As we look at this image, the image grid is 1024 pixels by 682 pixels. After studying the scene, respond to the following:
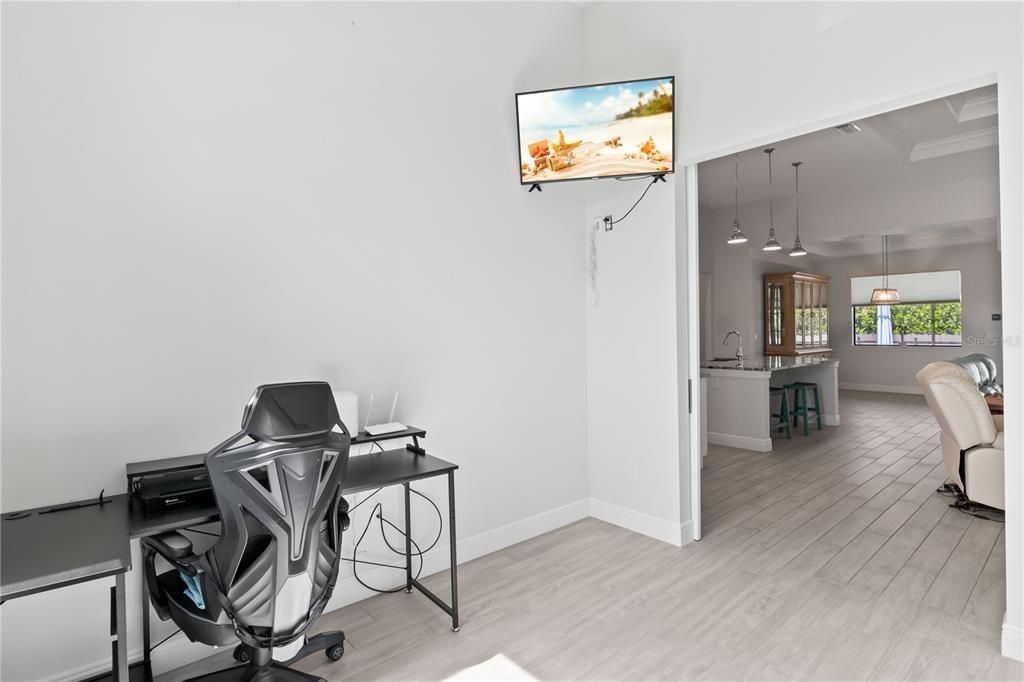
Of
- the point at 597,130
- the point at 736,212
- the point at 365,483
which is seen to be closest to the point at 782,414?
the point at 736,212

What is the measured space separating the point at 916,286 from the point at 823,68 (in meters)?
10.6

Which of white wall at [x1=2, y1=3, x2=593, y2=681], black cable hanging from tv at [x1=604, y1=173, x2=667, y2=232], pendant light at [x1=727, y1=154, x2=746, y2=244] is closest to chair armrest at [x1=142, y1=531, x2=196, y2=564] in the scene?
white wall at [x1=2, y1=3, x2=593, y2=681]

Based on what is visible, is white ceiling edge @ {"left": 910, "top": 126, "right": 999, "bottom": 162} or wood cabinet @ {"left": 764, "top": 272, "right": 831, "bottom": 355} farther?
wood cabinet @ {"left": 764, "top": 272, "right": 831, "bottom": 355}

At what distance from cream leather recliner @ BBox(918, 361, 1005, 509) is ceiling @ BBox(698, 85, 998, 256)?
208 centimetres

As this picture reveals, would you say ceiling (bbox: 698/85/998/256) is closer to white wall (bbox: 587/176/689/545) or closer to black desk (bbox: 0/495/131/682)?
white wall (bbox: 587/176/689/545)

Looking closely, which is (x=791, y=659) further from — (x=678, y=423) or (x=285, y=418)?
(x=285, y=418)

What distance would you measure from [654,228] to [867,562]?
2.39m

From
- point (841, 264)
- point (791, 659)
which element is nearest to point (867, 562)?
point (791, 659)

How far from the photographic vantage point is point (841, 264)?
38.2 ft

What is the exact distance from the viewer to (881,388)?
1148 centimetres

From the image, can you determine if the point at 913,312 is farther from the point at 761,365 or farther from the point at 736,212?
the point at 761,365

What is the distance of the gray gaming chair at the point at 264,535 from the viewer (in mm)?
1682

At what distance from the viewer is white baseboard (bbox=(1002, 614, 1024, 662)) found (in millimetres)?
2191

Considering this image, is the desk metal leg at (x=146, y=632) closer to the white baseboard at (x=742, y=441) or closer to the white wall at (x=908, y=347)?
the white baseboard at (x=742, y=441)
